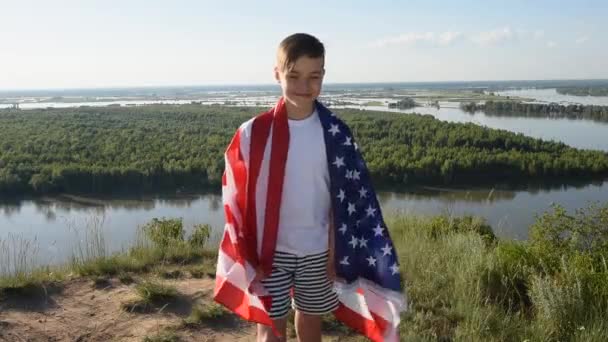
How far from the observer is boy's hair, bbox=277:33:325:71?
6.37 feet

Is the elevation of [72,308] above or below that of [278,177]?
below

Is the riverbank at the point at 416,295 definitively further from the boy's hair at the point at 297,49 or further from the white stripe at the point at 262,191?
the boy's hair at the point at 297,49

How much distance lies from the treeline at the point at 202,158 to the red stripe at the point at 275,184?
21131 mm

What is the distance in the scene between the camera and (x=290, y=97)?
2.02 m

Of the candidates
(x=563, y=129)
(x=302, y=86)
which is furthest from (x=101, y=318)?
(x=563, y=129)

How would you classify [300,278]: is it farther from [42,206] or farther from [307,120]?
[42,206]

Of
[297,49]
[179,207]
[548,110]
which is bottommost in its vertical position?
[179,207]

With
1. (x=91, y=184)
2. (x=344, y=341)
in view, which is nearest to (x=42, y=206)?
(x=91, y=184)

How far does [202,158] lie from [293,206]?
974 inches

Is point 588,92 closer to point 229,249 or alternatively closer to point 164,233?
point 164,233

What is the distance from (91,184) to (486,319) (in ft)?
72.3

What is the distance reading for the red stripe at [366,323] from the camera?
2.27 metres

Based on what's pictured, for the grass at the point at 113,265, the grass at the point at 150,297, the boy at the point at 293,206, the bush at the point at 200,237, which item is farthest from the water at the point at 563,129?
the boy at the point at 293,206

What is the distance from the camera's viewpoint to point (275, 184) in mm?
2023
